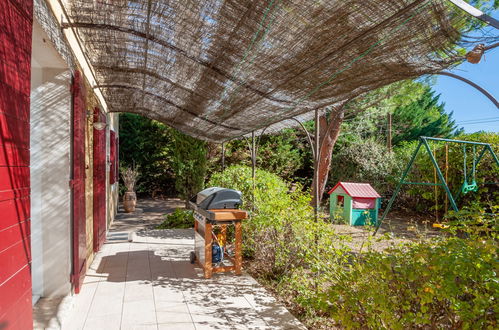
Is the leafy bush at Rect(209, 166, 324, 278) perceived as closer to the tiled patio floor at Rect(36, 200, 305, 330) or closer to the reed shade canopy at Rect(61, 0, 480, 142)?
the tiled patio floor at Rect(36, 200, 305, 330)

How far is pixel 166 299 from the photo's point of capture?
3293 millimetres

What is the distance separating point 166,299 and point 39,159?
1737mm

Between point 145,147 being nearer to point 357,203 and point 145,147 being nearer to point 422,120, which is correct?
point 357,203

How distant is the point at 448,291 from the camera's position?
154cm

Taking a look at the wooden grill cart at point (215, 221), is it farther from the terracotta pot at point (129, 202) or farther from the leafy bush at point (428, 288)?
the terracotta pot at point (129, 202)

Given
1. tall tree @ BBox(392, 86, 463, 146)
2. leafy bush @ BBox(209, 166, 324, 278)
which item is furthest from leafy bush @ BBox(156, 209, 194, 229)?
tall tree @ BBox(392, 86, 463, 146)

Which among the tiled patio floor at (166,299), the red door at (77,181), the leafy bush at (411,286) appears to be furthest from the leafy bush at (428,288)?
the red door at (77,181)

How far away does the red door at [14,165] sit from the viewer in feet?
4.74

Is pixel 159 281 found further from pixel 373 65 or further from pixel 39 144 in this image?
pixel 373 65

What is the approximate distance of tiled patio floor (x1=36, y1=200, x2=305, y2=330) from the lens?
2.78 m

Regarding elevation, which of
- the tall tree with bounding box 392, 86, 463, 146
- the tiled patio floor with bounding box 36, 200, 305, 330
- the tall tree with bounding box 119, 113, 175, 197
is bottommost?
the tiled patio floor with bounding box 36, 200, 305, 330

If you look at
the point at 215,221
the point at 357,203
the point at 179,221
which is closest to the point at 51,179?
the point at 215,221

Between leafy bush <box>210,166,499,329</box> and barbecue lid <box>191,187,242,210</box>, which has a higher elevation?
barbecue lid <box>191,187,242,210</box>

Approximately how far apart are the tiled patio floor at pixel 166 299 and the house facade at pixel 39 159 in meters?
0.33
